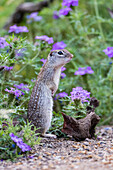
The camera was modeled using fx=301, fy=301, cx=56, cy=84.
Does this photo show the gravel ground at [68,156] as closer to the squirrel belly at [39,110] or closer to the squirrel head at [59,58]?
the squirrel belly at [39,110]

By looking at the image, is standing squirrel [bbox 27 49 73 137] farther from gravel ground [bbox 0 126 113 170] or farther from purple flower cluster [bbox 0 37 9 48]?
purple flower cluster [bbox 0 37 9 48]

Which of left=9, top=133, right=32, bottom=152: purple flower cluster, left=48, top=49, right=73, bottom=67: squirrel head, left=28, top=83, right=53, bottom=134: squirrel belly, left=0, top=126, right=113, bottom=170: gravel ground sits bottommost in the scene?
left=0, top=126, right=113, bottom=170: gravel ground

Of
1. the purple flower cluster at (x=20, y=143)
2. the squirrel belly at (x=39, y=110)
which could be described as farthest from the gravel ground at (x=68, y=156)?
the squirrel belly at (x=39, y=110)

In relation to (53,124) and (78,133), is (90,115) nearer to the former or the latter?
(78,133)

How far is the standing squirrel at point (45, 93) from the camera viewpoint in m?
4.29

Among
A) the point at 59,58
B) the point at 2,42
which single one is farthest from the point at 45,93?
the point at 2,42

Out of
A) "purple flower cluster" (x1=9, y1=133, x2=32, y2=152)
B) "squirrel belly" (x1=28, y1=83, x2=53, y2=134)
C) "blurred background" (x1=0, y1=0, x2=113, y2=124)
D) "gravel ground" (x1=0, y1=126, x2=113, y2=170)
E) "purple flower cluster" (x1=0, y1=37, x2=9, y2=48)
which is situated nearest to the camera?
"gravel ground" (x1=0, y1=126, x2=113, y2=170)

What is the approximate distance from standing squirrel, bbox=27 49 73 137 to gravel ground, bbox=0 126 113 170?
11.2 inches

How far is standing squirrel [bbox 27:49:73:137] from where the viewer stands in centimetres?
429

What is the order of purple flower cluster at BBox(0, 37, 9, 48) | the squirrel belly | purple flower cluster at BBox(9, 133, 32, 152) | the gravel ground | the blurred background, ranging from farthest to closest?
the blurred background → purple flower cluster at BBox(0, 37, 9, 48) → the squirrel belly → purple flower cluster at BBox(9, 133, 32, 152) → the gravel ground

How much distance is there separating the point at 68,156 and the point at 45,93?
42.7 inches

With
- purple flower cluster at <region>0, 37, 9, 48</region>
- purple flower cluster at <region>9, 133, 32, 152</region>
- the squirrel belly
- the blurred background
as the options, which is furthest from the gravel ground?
purple flower cluster at <region>0, 37, 9, 48</region>

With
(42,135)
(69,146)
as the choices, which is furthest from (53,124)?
(69,146)

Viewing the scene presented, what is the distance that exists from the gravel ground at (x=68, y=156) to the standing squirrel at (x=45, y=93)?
284 mm
